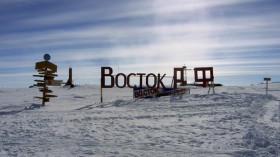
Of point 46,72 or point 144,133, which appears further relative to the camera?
point 46,72

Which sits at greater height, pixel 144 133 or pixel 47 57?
pixel 47 57

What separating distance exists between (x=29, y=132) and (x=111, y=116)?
4.27 metres

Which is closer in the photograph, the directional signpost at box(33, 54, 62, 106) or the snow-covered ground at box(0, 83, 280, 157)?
the snow-covered ground at box(0, 83, 280, 157)

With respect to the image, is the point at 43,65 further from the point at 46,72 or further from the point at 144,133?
the point at 144,133

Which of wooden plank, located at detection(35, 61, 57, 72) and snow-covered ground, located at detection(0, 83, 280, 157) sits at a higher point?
wooden plank, located at detection(35, 61, 57, 72)

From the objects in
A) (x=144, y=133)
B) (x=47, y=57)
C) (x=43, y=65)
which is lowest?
(x=144, y=133)

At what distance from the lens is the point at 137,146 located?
966cm

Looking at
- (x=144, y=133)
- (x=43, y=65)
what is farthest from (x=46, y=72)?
(x=144, y=133)

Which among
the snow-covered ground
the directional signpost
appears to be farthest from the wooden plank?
the snow-covered ground

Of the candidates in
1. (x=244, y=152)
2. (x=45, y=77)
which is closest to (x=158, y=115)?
(x=244, y=152)

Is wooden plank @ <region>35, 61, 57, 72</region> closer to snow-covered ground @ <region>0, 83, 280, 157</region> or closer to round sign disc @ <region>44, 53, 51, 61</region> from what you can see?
round sign disc @ <region>44, 53, 51, 61</region>

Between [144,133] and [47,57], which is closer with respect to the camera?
[144,133]

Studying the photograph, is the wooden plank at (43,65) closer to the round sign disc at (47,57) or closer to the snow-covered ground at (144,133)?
the round sign disc at (47,57)

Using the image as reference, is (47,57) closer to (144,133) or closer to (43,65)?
(43,65)
